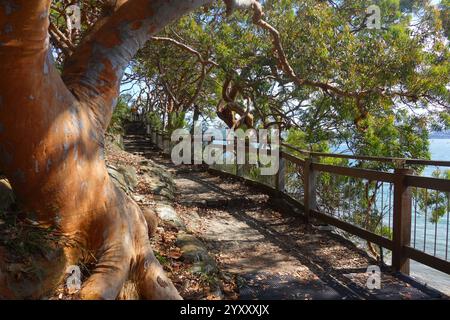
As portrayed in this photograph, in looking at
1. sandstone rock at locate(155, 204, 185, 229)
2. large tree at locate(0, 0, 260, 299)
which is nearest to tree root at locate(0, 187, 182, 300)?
large tree at locate(0, 0, 260, 299)

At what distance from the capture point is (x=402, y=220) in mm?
4832

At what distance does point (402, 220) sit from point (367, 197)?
220 centimetres

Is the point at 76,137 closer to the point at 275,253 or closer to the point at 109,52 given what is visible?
the point at 109,52

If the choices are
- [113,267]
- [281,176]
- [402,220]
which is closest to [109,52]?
[113,267]

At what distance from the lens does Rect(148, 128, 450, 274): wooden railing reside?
4.78m

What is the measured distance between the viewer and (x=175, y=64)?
19.0m

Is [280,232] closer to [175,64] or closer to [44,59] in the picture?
[44,59]

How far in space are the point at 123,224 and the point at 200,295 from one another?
107 cm

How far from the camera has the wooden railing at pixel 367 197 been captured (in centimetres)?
478

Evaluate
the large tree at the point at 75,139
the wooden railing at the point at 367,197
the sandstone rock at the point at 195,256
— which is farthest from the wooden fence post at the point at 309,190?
the large tree at the point at 75,139

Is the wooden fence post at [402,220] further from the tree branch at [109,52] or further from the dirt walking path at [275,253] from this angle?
the tree branch at [109,52]

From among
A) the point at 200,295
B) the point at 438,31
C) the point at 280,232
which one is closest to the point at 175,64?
the point at 438,31

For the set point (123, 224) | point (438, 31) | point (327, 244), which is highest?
point (438, 31)
